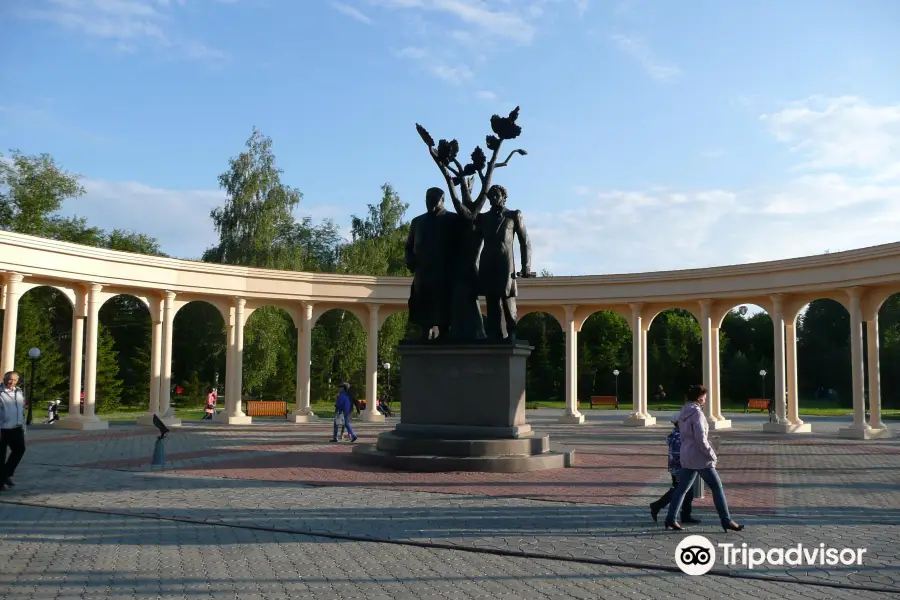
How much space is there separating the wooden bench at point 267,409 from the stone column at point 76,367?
8.79 metres

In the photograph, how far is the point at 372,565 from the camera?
21.8 feet

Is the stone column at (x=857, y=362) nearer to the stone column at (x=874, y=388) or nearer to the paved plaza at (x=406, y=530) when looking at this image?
the stone column at (x=874, y=388)

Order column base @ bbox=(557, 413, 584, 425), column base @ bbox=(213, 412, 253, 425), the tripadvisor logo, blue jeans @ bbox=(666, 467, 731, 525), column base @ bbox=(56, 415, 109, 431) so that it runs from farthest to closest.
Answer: column base @ bbox=(557, 413, 584, 425), column base @ bbox=(213, 412, 253, 425), column base @ bbox=(56, 415, 109, 431), blue jeans @ bbox=(666, 467, 731, 525), the tripadvisor logo

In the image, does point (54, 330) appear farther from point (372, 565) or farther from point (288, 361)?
point (372, 565)

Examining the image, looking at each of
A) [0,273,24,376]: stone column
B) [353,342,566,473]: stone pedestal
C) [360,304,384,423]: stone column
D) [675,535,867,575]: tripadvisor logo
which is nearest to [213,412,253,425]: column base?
[360,304,384,423]: stone column

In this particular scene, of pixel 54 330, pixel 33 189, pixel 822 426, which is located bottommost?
pixel 822 426

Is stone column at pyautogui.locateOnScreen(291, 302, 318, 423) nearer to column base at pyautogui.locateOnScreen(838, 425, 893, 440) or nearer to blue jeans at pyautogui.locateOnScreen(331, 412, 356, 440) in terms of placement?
blue jeans at pyautogui.locateOnScreen(331, 412, 356, 440)

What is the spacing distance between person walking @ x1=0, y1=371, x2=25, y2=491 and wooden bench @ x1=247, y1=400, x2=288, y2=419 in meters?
21.9

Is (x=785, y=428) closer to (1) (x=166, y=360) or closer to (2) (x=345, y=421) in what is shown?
(2) (x=345, y=421)

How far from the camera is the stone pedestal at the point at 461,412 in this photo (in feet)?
43.4

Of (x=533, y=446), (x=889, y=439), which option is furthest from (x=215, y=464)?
(x=889, y=439)

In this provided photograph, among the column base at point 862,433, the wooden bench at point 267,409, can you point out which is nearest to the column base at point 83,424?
the wooden bench at point 267,409

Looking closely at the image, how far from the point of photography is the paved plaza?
601cm

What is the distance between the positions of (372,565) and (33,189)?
4734cm
